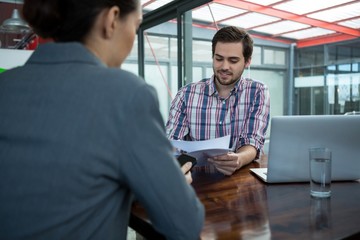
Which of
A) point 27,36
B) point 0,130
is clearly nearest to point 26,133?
point 0,130

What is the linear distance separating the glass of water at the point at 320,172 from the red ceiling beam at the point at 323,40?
12.4 ft

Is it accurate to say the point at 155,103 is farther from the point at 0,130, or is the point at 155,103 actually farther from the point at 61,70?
the point at 0,130

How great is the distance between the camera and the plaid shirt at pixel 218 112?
1.83 meters

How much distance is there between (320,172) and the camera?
98 cm

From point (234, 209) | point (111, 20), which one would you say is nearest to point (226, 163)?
point (234, 209)

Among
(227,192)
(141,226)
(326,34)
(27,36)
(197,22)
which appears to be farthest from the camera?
(197,22)

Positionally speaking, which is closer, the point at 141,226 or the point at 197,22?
the point at 141,226

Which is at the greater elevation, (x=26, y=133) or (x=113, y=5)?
(x=113, y=5)

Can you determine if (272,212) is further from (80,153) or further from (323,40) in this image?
(323,40)

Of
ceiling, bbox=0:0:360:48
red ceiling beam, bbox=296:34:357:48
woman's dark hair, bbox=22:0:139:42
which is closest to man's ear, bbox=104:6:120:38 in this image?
woman's dark hair, bbox=22:0:139:42

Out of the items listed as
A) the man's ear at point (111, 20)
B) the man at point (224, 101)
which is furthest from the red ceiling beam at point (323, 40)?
the man's ear at point (111, 20)

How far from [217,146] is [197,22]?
428 centimetres

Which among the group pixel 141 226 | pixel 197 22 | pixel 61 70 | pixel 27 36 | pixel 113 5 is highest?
pixel 197 22

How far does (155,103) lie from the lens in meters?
0.57
